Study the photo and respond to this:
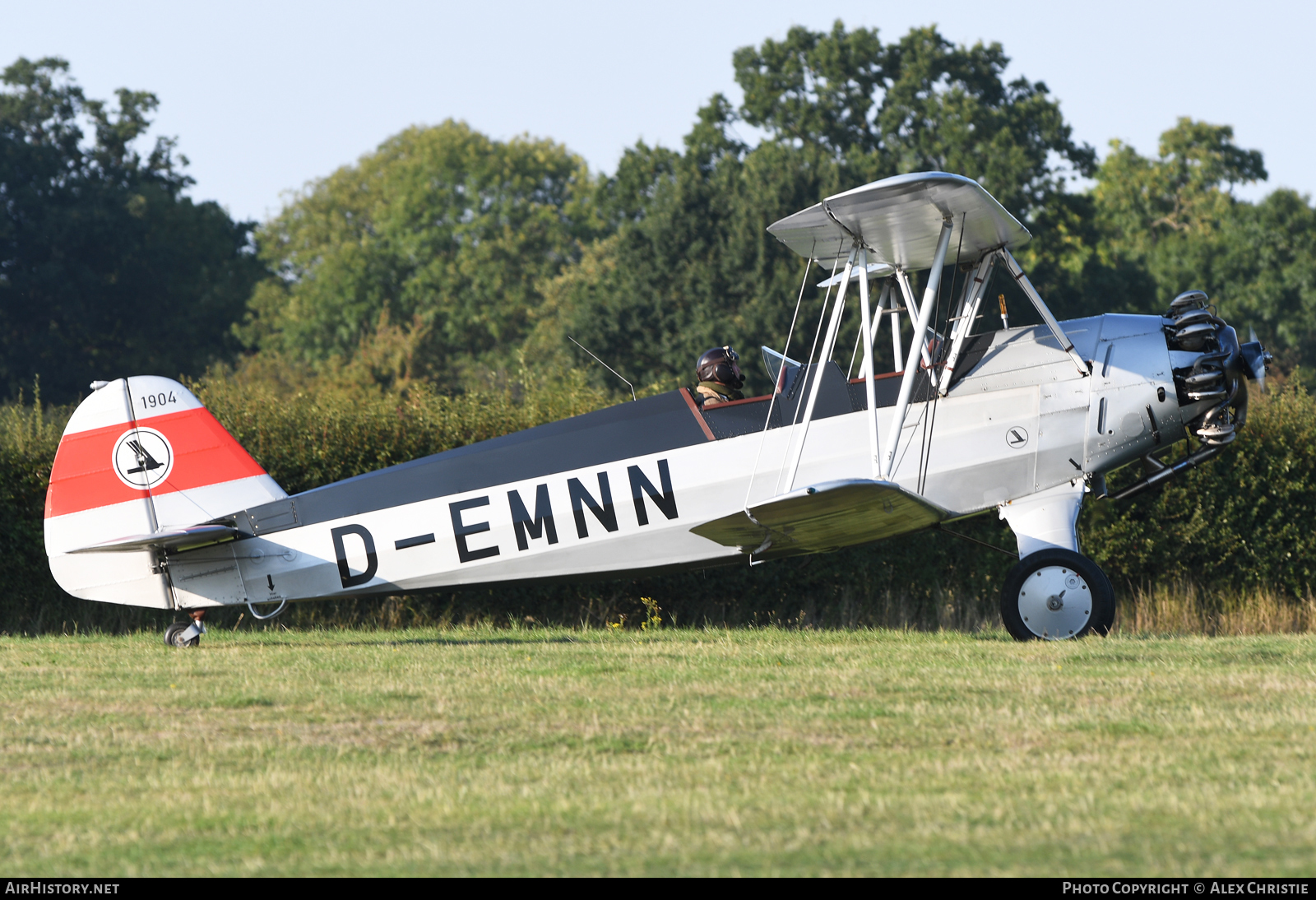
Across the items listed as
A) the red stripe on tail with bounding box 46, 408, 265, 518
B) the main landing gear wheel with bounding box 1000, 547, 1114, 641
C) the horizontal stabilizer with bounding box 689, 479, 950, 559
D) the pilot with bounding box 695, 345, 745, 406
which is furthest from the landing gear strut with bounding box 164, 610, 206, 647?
the main landing gear wheel with bounding box 1000, 547, 1114, 641

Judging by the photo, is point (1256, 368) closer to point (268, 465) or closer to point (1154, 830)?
point (1154, 830)

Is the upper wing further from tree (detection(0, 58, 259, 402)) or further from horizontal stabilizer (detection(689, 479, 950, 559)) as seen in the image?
tree (detection(0, 58, 259, 402))

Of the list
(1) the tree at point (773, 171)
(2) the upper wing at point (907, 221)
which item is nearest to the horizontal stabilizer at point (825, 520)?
(2) the upper wing at point (907, 221)

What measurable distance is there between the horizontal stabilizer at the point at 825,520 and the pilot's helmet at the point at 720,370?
1.10 meters

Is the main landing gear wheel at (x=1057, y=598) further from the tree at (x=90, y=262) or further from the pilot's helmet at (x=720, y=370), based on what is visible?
the tree at (x=90, y=262)

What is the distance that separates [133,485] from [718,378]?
13.1 ft

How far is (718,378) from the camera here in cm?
858

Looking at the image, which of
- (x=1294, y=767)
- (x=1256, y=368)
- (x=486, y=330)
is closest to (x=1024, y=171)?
(x=486, y=330)

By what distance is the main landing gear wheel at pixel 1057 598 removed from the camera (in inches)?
304

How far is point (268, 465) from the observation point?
10844mm

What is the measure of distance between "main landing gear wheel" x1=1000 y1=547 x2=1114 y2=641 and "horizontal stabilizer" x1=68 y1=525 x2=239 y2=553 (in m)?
5.01

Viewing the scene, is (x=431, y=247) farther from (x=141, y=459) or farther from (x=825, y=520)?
(x=825, y=520)

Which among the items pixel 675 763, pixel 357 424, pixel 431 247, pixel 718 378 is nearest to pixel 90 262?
pixel 431 247

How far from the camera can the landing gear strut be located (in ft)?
28.2
